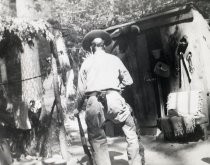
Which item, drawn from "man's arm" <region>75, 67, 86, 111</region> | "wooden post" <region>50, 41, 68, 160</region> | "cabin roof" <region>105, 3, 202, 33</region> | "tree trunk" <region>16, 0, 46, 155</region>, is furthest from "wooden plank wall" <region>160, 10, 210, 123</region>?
"man's arm" <region>75, 67, 86, 111</region>

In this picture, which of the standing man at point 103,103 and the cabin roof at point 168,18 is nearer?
the standing man at point 103,103

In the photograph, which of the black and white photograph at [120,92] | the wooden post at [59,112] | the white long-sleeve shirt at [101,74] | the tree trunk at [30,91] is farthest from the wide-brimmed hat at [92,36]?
the tree trunk at [30,91]

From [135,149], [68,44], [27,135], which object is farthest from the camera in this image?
[68,44]

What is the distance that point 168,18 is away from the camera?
796 centimetres

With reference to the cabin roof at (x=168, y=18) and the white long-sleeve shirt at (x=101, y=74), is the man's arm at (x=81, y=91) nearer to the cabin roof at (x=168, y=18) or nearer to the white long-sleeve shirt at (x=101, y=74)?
the white long-sleeve shirt at (x=101, y=74)

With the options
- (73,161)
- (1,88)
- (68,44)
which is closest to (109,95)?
(73,161)

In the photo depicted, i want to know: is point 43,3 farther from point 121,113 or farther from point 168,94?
point 121,113

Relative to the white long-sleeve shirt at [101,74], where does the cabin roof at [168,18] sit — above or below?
above

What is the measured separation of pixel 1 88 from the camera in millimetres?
8875

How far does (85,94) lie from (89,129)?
0.55m

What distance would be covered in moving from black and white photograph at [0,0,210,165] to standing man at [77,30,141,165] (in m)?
0.01

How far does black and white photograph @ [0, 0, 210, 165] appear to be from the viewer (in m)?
5.12

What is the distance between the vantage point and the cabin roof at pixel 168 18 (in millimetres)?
7582

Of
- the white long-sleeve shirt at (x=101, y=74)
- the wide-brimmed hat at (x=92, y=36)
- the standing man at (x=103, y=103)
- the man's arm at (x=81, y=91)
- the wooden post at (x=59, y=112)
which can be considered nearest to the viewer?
the standing man at (x=103, y=103)
